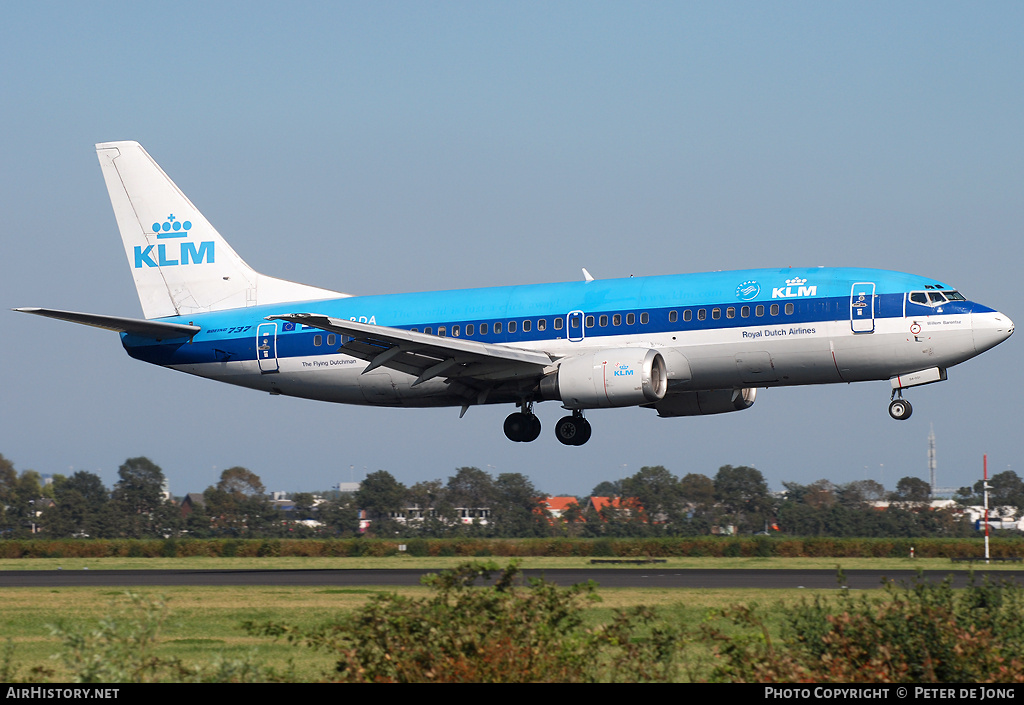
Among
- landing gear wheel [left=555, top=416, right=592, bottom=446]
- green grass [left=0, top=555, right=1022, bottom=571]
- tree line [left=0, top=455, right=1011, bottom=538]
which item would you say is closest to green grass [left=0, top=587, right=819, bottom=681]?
green grass [left=0, top=555, right=1022, bottom=571]

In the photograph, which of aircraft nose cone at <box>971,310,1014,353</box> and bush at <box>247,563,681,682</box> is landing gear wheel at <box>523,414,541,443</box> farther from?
bush at <box>247,563,681,682</box>

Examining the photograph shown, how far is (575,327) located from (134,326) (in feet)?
52.9

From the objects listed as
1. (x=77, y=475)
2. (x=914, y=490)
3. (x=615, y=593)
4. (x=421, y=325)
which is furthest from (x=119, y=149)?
(x=914, y=490)

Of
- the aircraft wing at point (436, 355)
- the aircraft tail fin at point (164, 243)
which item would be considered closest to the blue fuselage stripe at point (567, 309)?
the aircraft wing at point (436, 355)

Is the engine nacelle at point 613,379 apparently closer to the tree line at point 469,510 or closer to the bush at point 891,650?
the bush at point 891,650

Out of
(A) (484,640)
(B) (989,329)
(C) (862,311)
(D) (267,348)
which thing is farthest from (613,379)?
(A) (484,640)

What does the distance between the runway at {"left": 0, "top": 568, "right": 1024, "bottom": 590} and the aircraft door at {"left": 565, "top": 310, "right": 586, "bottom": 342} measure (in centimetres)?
713

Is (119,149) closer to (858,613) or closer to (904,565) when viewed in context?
(904,565)

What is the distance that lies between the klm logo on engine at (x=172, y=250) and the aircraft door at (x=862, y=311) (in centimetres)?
2446

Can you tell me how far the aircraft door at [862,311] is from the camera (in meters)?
34.3

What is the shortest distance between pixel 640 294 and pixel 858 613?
71.6 feet

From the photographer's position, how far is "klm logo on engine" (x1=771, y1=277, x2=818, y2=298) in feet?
114

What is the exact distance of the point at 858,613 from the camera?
51.8 ft

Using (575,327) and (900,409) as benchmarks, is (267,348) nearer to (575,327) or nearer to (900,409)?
(575,327)
